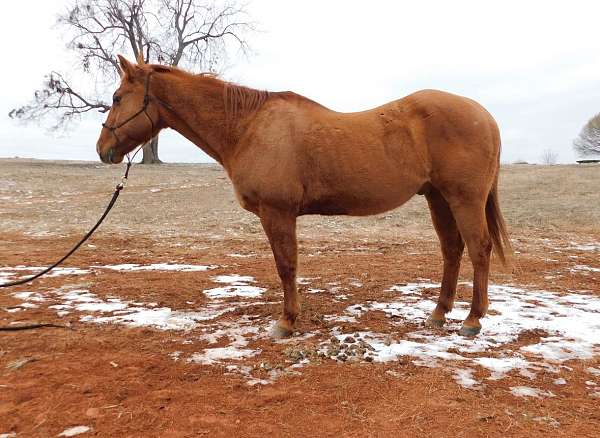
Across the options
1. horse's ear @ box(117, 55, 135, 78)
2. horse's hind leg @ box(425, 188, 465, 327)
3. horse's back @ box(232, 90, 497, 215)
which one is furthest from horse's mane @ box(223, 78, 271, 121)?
horse's hind leg @ box(425, 188, 465, 327)

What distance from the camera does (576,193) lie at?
658 inches

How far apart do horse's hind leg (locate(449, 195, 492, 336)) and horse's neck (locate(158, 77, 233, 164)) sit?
2.39 metres

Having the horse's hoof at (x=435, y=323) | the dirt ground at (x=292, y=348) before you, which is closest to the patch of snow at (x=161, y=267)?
the dirt ground at (x=292, y=348)

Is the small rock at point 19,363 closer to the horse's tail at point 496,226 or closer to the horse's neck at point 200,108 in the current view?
the horse's neck at point 200,108

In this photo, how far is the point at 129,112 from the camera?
14.0 feet

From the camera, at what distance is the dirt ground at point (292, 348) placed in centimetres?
262

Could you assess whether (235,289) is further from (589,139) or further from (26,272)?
(589,139)

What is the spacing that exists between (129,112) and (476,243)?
12.1 ft

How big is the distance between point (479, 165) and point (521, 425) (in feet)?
7.72

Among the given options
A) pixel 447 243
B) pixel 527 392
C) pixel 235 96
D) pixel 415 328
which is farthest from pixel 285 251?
pixel 527 392

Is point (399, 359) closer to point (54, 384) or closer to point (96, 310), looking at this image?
point (54, 384)

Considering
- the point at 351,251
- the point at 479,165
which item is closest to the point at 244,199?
the point at 479,165

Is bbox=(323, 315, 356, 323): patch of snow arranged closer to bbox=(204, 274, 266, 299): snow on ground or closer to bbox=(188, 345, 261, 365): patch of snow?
bbox=(188, 345, 261, 365): patch of snow

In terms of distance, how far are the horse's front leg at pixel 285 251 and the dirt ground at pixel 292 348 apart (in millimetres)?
198
